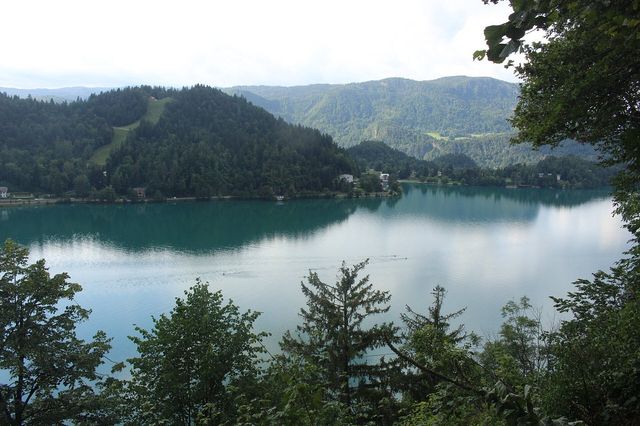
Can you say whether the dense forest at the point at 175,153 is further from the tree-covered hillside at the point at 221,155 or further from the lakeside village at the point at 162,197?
the lakeside village at the point at 162,197

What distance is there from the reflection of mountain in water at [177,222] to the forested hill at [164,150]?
8.23 metres

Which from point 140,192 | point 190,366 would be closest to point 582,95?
point 190,366

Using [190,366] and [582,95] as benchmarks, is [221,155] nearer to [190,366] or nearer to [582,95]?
[190,366]

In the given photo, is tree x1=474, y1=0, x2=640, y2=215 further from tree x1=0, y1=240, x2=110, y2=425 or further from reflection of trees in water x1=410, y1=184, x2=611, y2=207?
reflection of trees in water x1=410, y1=184, x2=611, y2=207

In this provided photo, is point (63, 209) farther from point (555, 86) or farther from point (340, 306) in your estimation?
point (555, 86)

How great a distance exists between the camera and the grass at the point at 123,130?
308 ft

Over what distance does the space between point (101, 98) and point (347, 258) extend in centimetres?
9791

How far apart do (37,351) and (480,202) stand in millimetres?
84537

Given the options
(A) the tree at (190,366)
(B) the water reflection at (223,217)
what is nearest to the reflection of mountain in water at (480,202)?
(B) the water reflection at (223,217)

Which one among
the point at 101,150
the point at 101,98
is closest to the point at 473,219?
the point at 101,150

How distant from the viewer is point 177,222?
6034 centimetres

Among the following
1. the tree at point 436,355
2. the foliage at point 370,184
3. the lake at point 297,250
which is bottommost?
the lake at point 297,250

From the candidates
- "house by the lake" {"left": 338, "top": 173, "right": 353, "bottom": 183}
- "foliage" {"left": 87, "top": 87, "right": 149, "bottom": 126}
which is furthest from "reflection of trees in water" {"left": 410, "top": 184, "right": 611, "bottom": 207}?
"foliage" {"left": 87, "top": 87, "right": 149, "bottom": 126}

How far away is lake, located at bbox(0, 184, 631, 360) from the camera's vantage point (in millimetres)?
28703
